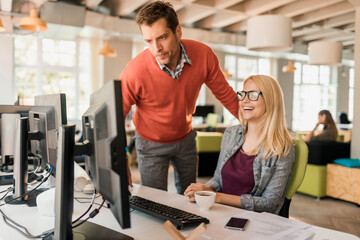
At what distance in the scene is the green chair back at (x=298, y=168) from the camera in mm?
1688

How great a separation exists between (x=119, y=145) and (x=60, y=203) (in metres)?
0.31

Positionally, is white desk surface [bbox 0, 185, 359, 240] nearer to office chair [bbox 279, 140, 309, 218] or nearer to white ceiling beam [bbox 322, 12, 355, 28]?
office chair [bbox 279, 140, 309, 218]

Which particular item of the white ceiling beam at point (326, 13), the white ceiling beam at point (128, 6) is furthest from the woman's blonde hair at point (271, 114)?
the white ceiling beam at point (326, 13)

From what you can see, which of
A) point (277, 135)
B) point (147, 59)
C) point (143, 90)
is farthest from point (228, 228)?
point (147, 59)

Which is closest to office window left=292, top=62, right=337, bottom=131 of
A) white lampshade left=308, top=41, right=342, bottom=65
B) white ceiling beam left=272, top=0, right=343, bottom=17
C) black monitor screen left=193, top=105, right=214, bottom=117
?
black monitor screen left=193, top=105, right=214, bottom=117

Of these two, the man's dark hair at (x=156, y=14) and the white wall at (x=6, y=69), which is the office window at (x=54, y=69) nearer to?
the white wall at (x=6, y=69)

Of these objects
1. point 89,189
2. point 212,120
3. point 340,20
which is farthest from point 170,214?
point 340,20

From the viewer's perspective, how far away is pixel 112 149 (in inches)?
31.6

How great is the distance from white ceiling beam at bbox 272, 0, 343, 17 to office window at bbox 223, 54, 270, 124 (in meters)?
4.24

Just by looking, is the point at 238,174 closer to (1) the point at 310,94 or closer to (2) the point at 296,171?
(2) the point at 296,171

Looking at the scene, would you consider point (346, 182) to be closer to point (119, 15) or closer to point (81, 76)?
point (119, 15)

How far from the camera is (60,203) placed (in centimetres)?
98

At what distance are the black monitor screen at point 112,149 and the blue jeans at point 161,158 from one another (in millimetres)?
1137

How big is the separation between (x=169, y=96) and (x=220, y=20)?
7.02 meters
